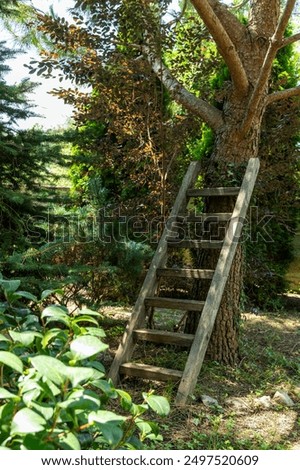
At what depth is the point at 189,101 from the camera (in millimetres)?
3945

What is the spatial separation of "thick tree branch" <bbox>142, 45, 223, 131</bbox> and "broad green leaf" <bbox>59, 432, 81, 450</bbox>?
3.18 metres

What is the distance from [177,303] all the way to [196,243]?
1.61ft

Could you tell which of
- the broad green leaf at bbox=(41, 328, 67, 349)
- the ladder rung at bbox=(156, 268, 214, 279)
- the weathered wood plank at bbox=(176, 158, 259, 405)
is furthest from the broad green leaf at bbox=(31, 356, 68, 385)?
the ladder rung at bbox=(156, 268, 214, 279)

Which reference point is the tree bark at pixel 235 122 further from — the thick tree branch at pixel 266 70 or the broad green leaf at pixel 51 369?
the broad green leaf at pixel 51 369

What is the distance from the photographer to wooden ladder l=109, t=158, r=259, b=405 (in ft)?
9.93

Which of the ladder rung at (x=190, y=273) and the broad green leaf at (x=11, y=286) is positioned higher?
the broad green leaf at (x=11, y=286)

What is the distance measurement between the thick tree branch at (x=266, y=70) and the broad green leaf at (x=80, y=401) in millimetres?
2730

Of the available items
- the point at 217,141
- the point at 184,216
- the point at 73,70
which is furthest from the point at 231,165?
the point at 73,70

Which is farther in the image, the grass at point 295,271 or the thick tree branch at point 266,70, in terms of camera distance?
the grass at point 295,271

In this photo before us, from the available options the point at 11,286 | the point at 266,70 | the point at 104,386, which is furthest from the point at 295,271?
the point at 104,386

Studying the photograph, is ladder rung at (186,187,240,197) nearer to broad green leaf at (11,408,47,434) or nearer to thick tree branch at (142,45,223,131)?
thick tree branch at (142,45,223,131)

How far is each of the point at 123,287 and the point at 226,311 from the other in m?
1.16

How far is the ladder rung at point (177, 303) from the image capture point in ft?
10.5

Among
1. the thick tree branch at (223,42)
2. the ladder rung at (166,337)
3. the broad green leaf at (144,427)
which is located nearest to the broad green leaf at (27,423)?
the broad green leaf at (144,427)
